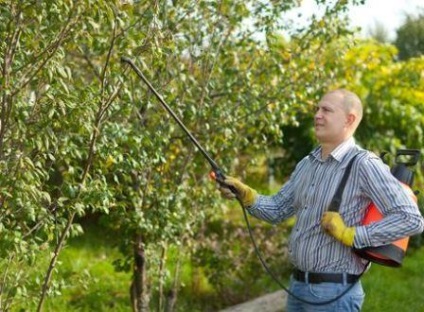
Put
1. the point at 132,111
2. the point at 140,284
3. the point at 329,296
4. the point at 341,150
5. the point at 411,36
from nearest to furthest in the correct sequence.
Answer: the point at 329,296 < the point at 341,150 < the point at 132,111 < the point at 140,284 < the point at 411,36

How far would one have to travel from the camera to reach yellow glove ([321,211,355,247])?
304cm

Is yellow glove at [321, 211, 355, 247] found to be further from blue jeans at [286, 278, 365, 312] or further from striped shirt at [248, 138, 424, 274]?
blue jeans at [286, 278, 365, 312]

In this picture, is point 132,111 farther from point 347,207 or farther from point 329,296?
point 329,296

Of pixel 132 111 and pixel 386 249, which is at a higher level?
pixel 132 111

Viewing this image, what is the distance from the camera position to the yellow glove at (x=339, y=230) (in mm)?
3035

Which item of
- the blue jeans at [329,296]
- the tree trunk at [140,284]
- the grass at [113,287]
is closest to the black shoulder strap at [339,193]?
the blue jeans at [329,296]

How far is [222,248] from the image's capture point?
6.65 meters

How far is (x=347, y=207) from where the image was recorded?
3172 mm

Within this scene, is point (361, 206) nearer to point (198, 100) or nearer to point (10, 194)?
point (10, 194)

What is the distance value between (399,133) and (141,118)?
597cm

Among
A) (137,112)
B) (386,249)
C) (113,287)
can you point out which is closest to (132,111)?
(137,112)

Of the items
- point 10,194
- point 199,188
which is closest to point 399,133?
point 199,188

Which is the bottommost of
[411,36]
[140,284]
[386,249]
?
[140,284]

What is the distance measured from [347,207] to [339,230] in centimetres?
17
